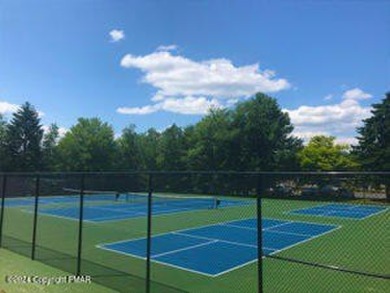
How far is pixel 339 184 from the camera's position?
642 centimetres

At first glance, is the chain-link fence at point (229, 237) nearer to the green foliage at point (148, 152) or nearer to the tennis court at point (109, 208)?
the tennis court at point (109, 208)

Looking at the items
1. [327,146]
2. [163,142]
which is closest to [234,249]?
[163,142]

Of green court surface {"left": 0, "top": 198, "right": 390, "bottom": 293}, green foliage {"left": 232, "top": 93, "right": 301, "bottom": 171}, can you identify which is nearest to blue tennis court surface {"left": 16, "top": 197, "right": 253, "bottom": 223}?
green court surface {"left": 0, "top": 198, "right": 390, "bottom": 293}

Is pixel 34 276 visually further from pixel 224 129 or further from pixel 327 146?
pixel 327 146

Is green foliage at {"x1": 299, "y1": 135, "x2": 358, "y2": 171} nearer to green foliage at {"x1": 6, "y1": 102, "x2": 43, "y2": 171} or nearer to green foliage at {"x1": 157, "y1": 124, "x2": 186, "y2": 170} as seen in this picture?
green foliage at {"x1": 157, "y1": 124, "x2": 186, "y2": 170}

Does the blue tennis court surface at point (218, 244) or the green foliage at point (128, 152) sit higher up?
the green foliage at point (128, 152)

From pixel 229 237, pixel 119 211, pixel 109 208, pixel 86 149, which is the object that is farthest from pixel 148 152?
pixel 229 237

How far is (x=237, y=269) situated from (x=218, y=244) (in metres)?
3.99

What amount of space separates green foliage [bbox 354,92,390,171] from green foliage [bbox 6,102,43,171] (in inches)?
1706

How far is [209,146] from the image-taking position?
62781 mm

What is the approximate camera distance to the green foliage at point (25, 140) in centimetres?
6825

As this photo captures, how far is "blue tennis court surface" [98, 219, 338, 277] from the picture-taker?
13008 mm

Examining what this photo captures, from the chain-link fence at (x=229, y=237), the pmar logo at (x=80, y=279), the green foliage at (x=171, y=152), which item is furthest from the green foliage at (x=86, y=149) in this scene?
the pmar logo at (x=80, y=279)

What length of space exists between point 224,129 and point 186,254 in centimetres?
5059
